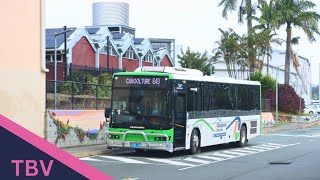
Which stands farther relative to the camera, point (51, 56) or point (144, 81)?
point (51, 56)

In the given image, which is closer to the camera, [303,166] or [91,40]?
[303,166]

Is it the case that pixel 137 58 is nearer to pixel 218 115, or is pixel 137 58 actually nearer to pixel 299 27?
pixel 299 27

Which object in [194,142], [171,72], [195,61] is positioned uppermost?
[195,61]

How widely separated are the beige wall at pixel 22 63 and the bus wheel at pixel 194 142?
5525mm

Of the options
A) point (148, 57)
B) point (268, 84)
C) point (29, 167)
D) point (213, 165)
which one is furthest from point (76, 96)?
point (148, 57)

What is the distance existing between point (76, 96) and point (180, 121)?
7.04 meters

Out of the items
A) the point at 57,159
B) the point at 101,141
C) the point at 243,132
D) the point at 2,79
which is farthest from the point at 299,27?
the point at 57,159

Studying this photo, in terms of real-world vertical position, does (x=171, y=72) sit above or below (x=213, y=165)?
above

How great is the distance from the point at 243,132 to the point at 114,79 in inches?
334

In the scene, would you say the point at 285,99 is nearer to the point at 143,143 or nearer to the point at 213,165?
the point at 143,143

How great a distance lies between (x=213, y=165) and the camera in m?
15.6

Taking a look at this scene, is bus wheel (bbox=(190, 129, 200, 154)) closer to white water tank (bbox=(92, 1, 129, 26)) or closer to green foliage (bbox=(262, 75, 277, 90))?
green foliage (bbox=(262, 75, 277, 90))

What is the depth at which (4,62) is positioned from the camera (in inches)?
533

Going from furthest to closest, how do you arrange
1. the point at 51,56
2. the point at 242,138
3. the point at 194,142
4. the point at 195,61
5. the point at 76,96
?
1. the point at 195,61
2. the point at 51,56
3. the point at 242,138
4. the point at 76,96
5. the point at 194,142
